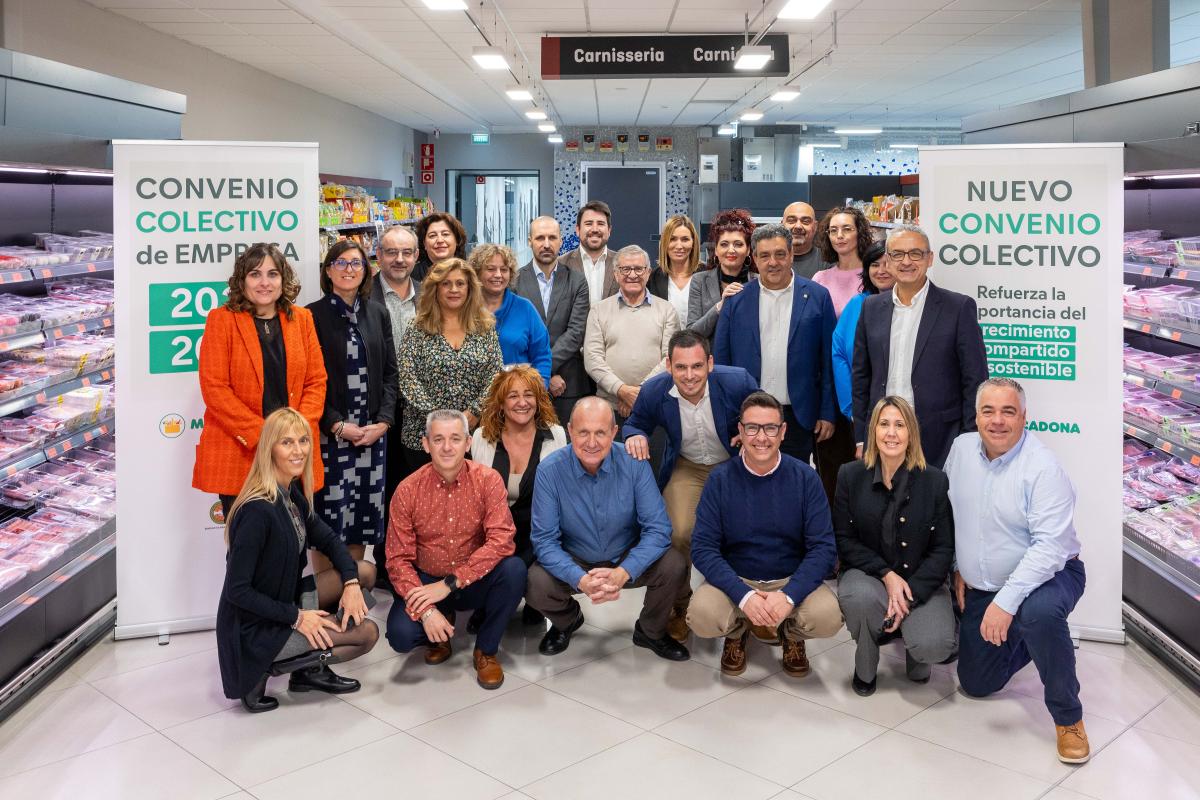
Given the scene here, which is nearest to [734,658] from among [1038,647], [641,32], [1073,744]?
[1038,647]

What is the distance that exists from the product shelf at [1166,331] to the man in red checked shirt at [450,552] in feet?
9.16

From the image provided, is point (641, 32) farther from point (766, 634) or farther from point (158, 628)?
point (158, 628)

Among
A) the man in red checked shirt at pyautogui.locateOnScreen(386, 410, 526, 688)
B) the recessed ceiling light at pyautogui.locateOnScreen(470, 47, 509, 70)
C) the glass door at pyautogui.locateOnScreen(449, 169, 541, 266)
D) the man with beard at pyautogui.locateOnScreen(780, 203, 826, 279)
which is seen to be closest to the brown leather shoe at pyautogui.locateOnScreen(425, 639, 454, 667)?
the man in red checked shirt at pyautogui.locateOnScreen(386, 410, 526, 688)

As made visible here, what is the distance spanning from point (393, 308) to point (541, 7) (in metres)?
4.05

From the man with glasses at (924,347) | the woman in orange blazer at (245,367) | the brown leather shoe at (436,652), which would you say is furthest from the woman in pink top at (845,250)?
the woman in orange blazer at (245,367)

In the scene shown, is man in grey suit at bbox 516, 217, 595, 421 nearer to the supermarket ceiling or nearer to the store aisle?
the store aisle

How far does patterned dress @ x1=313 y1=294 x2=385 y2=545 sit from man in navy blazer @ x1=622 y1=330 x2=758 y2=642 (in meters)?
1.11

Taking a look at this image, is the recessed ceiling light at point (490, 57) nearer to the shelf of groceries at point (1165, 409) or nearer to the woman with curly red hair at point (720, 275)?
the woman with curly red hair at point (720, 275)

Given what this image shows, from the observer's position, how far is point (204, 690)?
3504 mm

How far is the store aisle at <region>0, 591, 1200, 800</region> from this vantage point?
2840mm

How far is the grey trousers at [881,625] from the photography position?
3377 millimetres

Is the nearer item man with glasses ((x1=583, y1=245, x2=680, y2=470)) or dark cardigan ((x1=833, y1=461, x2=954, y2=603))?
dark cardigan ((x1=833, y1=461, x2=954, y2=603))

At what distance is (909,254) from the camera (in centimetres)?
371

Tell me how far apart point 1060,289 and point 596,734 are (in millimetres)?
2573
